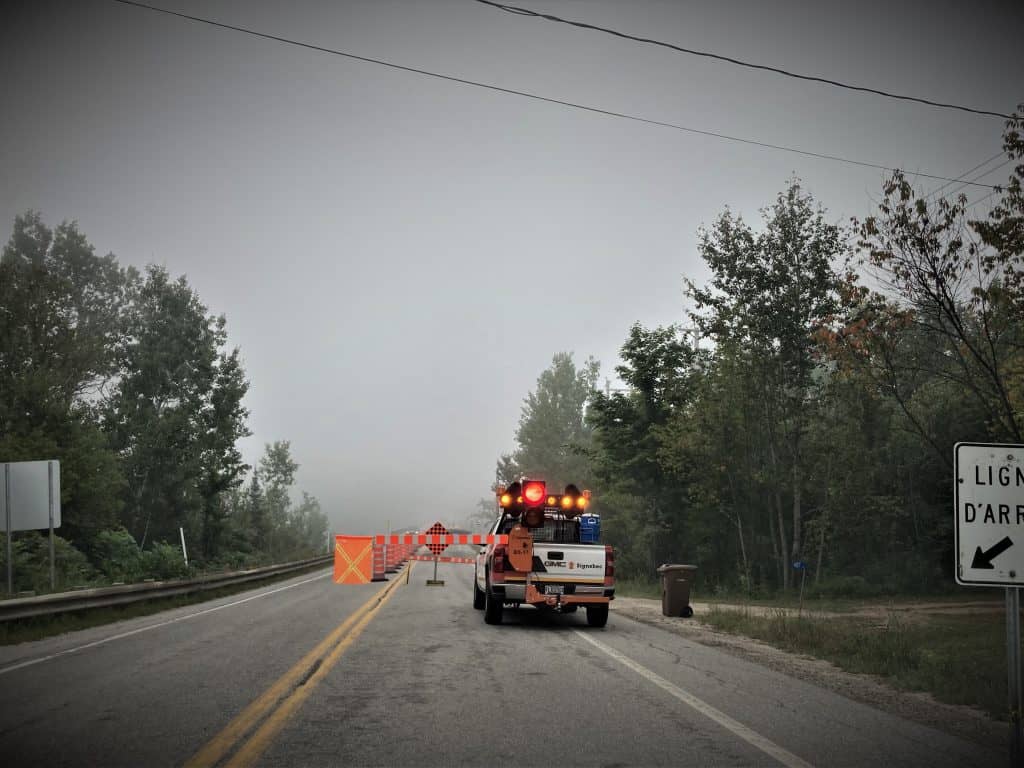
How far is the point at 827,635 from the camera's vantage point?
12641 mm

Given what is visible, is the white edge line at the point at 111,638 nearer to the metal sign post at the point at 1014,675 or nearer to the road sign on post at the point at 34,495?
the road sign on post at the point at 34,495

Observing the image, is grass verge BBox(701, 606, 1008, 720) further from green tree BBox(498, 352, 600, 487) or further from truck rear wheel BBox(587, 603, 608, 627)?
green tree BBox(498, 352, 600, 487)

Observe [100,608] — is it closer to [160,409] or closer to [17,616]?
[17,616]

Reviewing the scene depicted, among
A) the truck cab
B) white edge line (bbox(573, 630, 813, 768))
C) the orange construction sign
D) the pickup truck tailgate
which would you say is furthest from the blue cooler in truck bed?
the orange construction sign

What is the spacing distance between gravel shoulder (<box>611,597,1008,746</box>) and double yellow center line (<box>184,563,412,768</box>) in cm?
576

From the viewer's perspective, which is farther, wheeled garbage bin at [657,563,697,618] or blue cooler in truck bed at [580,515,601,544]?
wheeled garbage bin at [657,563,697,618]

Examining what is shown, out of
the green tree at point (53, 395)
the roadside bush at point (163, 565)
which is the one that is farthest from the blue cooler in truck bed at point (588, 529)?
the green tree at point (53, 395)

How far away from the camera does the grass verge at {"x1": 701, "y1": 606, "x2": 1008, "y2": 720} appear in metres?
8.52

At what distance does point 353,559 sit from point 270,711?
20811mm

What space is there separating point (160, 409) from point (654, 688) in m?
46.0

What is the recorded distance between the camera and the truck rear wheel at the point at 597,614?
44.5 feet

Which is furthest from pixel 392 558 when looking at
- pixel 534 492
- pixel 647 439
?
pixel 534 492

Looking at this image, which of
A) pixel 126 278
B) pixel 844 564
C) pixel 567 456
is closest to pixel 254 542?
pixel 126 278

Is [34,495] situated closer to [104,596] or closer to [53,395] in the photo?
[104,596]
